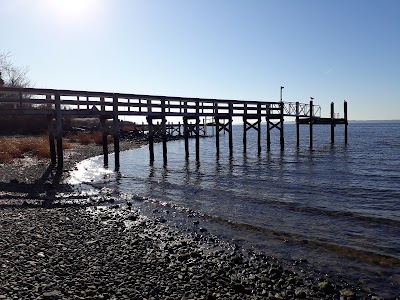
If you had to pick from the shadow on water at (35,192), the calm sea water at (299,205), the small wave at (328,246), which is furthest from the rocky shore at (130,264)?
the small wave at (328,246)

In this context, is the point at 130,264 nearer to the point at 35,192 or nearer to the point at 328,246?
the point at 328,246

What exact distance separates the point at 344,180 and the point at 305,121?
851 inches

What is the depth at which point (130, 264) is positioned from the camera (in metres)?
6.82

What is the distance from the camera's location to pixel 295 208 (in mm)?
12266

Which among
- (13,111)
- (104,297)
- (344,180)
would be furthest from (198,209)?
(13,111)

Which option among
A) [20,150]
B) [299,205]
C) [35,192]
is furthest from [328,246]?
[20,150]

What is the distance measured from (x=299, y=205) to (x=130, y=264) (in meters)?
7.48

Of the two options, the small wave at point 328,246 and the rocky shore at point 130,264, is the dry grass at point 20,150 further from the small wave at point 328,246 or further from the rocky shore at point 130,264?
the small wave at point 328,246

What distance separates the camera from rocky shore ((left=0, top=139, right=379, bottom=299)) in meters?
5.66

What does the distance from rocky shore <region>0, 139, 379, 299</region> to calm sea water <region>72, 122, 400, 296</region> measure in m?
0.99

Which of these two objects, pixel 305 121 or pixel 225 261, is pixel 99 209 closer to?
pixel 225 261

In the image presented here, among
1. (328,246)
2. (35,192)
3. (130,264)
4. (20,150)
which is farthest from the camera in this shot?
(20,150)

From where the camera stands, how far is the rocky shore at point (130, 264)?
5.66 metres

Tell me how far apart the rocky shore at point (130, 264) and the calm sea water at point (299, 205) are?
0.99 metres
